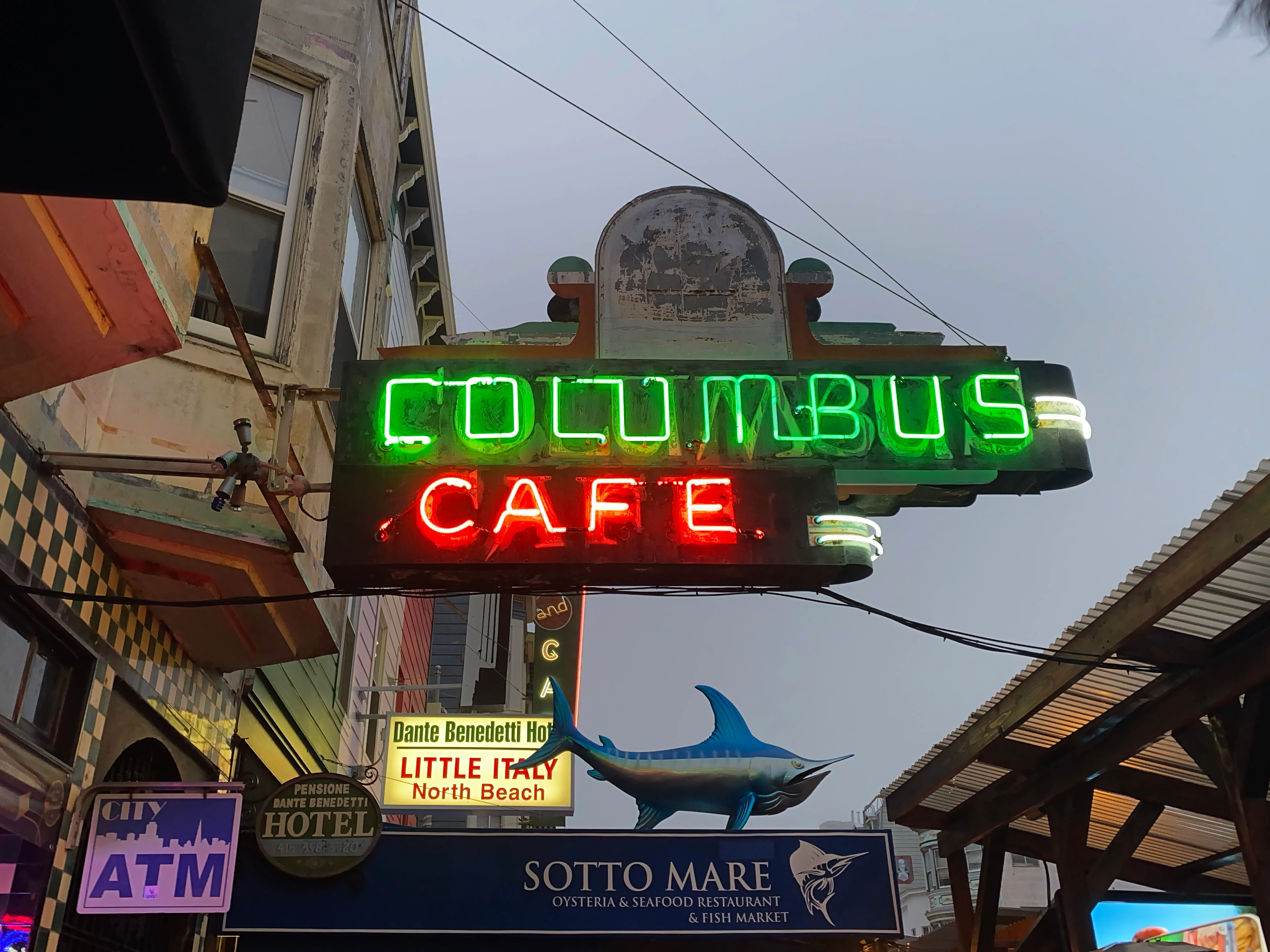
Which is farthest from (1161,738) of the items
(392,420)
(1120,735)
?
(392,420)

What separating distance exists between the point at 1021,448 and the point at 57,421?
6.76m

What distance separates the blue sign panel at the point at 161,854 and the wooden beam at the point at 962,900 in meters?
7.10

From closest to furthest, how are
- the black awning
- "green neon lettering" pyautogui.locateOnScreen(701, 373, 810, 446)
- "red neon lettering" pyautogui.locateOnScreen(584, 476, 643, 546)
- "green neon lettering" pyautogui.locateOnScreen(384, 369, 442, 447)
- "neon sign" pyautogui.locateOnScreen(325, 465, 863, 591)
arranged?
the black awning → "neon sign" pyautogui.locateOnScreen(325, 465, 863, 591) → "red neon lettering" pyautogui.locateOnScreen(584, 476, 643, 546) → "green neon lettering" pyautogui.locateOnScreen(384, 369, 442, 447) → "green neon lettering" pyautogui.locateOnScreen(701, 373, 810, 446)

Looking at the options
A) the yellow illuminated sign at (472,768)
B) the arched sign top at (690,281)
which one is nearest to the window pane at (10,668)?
the arched sign top at (690,281)

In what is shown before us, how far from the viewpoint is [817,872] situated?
9.07 metres

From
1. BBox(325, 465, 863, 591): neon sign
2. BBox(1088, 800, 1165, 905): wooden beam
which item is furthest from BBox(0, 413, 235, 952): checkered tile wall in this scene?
BBox(1088, 800, 1165, 905): wooden beam

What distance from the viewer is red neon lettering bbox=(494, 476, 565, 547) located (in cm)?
753

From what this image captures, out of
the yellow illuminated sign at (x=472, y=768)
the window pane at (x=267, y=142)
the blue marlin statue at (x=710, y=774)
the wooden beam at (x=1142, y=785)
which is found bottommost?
the wooden beam at (x=1142, y=785)

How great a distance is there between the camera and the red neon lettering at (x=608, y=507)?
7570mm

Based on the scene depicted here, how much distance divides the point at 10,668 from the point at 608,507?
384 centimetres

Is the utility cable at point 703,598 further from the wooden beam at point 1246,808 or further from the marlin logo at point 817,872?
the marlin logo at point 817,872

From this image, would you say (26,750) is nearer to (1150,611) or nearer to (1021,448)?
(1150,611)

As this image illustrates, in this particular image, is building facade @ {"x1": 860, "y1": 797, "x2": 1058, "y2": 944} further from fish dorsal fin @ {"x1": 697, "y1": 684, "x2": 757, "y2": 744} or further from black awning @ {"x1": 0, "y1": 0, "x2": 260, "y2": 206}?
black awning @ {"x1": 0, "y1": 0, "x2": 260, "y2": 206}

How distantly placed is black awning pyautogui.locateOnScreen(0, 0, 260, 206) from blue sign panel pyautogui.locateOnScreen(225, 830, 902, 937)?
7.94m
